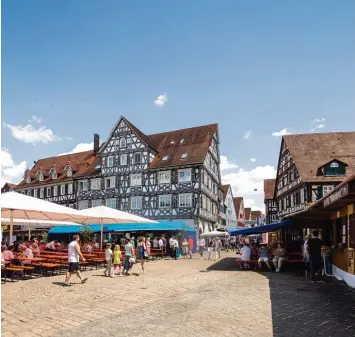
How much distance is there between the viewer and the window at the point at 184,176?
36.9 metres

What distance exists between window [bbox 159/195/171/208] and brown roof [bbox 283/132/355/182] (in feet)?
41.6

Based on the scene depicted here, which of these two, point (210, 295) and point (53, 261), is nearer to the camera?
point (210, 295)

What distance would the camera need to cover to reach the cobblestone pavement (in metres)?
6.21

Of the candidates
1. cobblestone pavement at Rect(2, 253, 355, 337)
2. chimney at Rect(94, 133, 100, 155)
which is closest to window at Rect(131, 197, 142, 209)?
chimney at Rect(94, 133, 100, 155)

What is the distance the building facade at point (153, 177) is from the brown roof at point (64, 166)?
0.20 meters

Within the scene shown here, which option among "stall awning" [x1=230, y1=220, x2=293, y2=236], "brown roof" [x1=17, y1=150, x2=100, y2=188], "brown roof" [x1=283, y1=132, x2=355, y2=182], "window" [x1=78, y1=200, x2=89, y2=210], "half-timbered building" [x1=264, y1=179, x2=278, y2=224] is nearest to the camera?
"stall awning" [x1=230, y1=220, x2=293, y2=236]

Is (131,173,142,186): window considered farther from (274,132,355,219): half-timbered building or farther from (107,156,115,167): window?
(274,132,355,219): half-timbered building

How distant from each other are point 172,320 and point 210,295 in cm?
293

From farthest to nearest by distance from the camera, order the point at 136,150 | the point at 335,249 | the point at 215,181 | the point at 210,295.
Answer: the point at 215,181 < the point at 136,150 < the point at 335,249 < the point at 210,295

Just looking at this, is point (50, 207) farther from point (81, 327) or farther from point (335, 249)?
point (335, 249)

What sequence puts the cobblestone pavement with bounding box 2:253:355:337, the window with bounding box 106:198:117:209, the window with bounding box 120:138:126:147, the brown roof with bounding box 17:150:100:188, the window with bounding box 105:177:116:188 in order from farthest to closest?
1. the brown roof with bounding box 17:150:100:188
2. the window with bounding box 105:177:116:188
3. the window with bounding box 120:138:126:147
4. the window with bounding box 106:198:117:209
5. the cobblestone pavement with bounding box 2:253:355:337

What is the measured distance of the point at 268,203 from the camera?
177ft

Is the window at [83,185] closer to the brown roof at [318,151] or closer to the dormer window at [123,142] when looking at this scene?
the dormer window at [123,142]

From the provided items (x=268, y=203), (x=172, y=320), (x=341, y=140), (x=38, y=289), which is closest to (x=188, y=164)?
(x=341, y=140)
